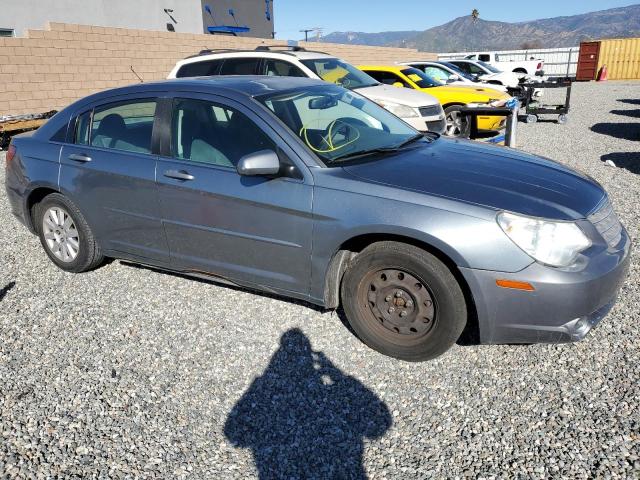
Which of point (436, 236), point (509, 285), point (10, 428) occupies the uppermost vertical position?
point (436, 236)

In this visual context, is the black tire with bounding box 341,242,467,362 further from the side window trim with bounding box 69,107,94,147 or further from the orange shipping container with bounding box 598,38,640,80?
the orange shipping container with bounding box 598,38,640,80

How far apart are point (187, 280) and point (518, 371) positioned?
2.82 m

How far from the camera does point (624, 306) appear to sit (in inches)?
150

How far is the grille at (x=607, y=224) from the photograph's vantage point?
3039 mm

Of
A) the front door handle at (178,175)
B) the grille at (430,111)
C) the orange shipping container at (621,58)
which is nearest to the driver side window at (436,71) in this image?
the grille at (430,111)

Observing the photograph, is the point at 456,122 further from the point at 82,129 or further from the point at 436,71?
the point at 82,129

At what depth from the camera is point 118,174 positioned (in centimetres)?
401

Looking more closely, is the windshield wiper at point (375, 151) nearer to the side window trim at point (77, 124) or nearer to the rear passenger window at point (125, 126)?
the rear passenger window at point (125, 126)

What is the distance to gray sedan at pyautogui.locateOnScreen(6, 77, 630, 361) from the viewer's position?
2838mm

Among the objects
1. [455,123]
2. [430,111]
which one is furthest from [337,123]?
[455,123]

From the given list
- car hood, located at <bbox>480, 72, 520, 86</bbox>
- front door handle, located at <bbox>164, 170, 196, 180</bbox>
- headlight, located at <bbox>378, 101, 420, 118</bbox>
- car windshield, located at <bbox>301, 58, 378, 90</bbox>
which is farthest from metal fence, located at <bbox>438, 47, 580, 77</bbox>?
front door handle, located at <bbox>164, 170, 196, 180</bbox>

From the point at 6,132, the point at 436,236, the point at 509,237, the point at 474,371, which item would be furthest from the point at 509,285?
the point at 6,132

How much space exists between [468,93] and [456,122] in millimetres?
654

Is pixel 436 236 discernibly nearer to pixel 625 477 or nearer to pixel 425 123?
pixel 625 477
